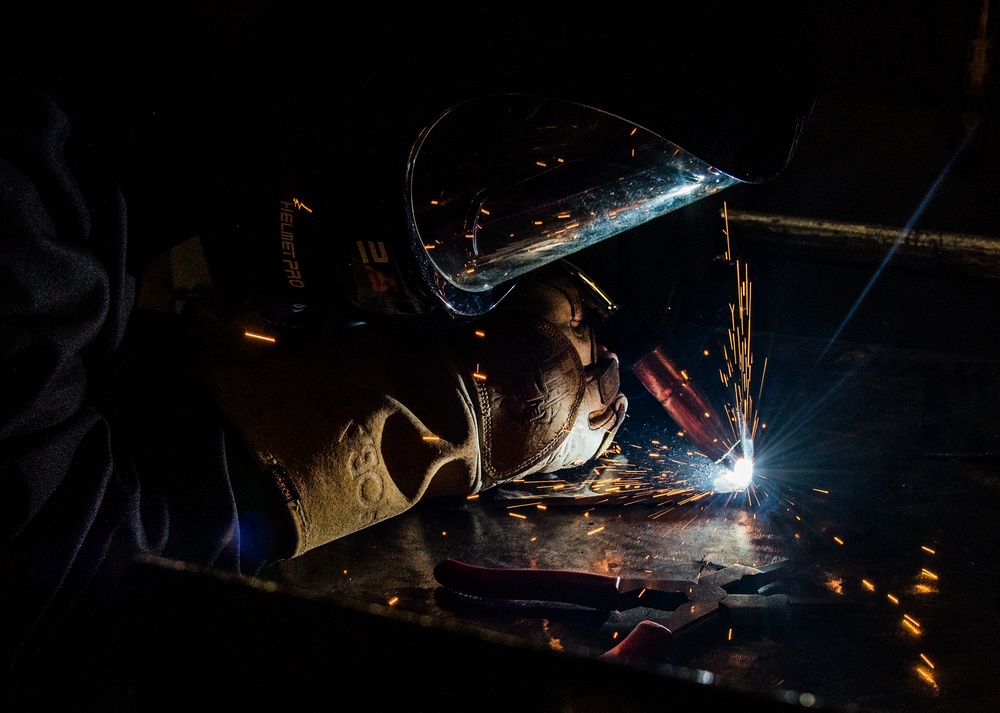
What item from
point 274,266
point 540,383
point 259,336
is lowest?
point 540,383

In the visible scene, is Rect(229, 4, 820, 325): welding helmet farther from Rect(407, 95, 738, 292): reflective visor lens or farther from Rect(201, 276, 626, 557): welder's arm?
Rect(201, 276, 626, 557): welder's arm

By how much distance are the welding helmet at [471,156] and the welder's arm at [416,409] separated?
162 mm

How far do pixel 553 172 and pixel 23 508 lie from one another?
1157mm

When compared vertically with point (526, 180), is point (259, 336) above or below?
below

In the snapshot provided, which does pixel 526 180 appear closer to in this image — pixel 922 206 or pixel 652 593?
pixel 652 593

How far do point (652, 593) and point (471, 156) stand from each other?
3.19ft

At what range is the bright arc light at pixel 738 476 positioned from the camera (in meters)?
2.22

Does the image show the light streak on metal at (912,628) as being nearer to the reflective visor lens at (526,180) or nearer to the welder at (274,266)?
the welder at (274,266)

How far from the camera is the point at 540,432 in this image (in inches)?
78.2

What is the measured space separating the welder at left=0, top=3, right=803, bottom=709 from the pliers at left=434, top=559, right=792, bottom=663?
321 millimetres

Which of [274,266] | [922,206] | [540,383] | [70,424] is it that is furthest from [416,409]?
[922,206]

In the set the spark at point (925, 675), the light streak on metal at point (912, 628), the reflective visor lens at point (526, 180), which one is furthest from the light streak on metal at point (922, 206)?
the spark at point (925, 675)

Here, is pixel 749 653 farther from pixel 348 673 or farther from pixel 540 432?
pixel 348 673

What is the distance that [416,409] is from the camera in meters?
1.86
